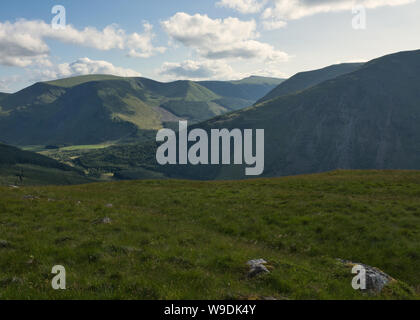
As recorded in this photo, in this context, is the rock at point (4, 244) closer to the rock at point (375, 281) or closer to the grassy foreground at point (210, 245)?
the grassy foreground at point (210, 245)

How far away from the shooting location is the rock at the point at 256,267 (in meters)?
13.0

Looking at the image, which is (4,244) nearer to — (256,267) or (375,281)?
(256,267)

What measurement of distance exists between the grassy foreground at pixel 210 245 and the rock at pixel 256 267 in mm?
385

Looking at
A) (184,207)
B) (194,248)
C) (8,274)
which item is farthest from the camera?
(184,207)

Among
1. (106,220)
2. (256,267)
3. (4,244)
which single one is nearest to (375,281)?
(256,267)

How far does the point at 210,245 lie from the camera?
17.1 meters

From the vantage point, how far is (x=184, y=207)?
28656mm

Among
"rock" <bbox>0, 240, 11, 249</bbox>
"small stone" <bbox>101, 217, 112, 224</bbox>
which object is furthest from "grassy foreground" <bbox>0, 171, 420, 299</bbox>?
"small stone" <bbox>101, 217, 112, 224</bbox>

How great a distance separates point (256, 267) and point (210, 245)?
14.2ft

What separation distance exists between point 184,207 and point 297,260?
48.2 ft


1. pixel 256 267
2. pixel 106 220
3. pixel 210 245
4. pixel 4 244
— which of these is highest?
pixel 4 244
